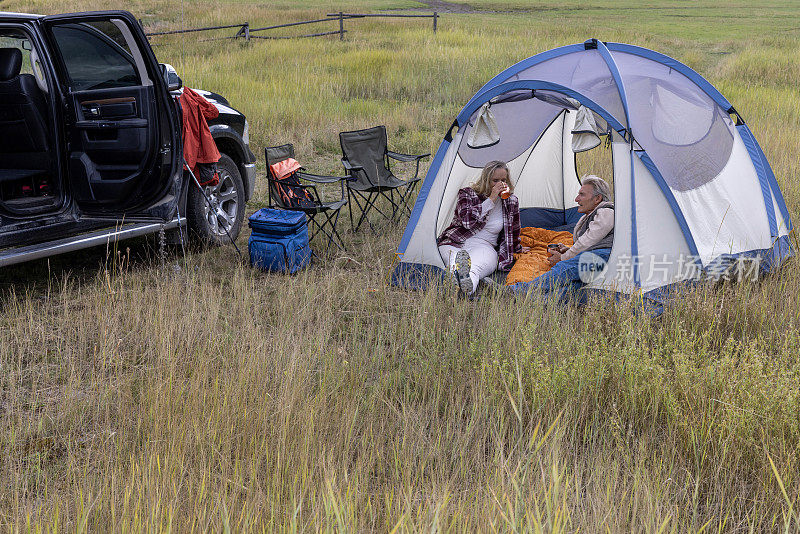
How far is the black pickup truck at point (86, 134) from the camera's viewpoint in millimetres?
4207

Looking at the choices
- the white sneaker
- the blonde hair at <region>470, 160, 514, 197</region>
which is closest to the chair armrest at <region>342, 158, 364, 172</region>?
the blonde hair at <region>470, 160, 514, 197</region>

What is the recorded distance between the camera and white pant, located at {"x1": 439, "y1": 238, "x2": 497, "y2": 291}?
4.82 meters

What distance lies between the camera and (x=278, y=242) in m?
4.93

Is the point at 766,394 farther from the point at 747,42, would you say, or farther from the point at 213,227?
the point at 747,42

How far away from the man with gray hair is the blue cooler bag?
65.2 inches

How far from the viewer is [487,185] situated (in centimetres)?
512

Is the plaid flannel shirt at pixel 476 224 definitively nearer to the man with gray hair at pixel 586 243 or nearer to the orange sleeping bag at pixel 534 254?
the orange sleeping bag at pixel 534 254

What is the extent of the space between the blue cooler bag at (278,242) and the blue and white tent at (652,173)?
0.75m

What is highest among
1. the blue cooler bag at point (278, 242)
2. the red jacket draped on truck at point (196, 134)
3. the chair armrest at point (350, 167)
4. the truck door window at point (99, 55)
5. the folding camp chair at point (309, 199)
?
the truck door window at point (99, 55)

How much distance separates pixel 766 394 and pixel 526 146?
157 inches

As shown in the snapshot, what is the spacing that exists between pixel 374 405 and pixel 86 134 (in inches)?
108

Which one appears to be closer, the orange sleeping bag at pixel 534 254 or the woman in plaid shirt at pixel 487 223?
the orange sleeping bag at pixel 534 254

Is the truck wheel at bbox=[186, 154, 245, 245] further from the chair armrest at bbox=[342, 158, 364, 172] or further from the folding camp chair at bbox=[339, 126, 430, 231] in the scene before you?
the folding camp chair at bbox=[339, 126, 430, 231]

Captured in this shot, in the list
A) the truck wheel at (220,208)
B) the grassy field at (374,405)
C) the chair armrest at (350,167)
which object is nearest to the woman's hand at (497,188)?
the grassy field at (374,405)
